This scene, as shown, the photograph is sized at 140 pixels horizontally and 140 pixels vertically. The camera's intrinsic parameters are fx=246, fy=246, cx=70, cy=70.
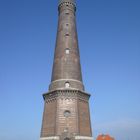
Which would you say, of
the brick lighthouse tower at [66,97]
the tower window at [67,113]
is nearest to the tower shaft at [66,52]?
the brick lighthouse tower at [66,97]

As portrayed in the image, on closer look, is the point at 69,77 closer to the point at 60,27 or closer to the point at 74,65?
the point at 74,65

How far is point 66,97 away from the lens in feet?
89.4

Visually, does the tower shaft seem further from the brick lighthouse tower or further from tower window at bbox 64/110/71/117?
tower window at bbox 64/110/71/117

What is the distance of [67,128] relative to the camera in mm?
25781

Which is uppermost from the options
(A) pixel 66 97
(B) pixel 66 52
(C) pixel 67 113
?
(B) pixel 66 52

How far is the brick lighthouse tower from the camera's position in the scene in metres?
25.9

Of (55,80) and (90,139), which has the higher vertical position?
(55,80)

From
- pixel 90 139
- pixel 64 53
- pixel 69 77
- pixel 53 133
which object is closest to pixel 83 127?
pixel 90 139

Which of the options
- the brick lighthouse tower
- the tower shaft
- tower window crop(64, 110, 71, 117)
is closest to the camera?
the brick lighthouse tower

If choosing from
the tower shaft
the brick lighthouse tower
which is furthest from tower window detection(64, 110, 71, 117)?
the tower shaft

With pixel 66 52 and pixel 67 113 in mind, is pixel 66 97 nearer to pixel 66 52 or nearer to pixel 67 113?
pixel 67 113

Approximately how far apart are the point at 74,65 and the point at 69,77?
1.87 meters

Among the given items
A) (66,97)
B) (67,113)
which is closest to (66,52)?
(66,97)

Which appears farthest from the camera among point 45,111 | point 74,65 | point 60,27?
point 60,27
